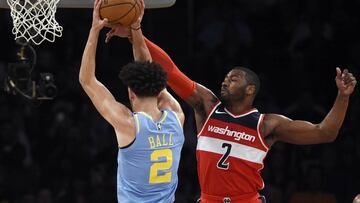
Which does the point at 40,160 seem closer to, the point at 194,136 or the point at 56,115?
the point at 56,115

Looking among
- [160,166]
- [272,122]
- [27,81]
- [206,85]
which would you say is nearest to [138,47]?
[160,166]

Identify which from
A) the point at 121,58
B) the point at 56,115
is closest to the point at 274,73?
the point at 121,58

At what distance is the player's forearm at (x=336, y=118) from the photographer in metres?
5.79

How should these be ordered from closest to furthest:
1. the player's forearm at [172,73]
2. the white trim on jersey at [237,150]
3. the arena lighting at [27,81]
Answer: the player's forearm at [172,73]
the white trim on jersey at [237,150]
the arena lighting at [27,81]

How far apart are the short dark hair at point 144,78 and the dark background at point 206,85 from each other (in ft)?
14.6

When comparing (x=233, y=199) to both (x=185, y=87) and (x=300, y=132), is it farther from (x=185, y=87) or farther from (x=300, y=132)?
(x=185, y=87)

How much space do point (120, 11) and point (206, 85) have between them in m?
4.90

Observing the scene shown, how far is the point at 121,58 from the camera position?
1057 centimetres

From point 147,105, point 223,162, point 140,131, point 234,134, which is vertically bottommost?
point 223,162

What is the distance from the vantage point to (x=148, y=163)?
4.88 metres

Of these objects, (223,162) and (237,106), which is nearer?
(223,162)

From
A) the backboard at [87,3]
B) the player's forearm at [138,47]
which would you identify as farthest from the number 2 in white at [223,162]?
the backboard at [87,3]

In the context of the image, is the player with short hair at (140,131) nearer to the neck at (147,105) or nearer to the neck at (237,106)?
the neck at (147,105)

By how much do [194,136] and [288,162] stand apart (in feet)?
3.67
